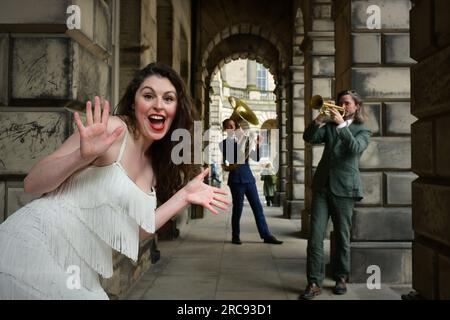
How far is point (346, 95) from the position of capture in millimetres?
4648

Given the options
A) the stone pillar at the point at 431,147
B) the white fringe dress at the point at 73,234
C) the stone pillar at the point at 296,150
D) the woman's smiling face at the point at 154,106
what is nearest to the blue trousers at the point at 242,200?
the stone pillar at the point at 296,150

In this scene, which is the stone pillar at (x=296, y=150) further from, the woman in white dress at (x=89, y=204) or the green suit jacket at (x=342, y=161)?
the woman in white dress at (x=89, y=204)

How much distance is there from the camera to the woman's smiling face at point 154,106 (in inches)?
77.5

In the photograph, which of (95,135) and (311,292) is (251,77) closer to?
(311,292)

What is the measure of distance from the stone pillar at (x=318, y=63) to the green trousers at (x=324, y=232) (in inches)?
150

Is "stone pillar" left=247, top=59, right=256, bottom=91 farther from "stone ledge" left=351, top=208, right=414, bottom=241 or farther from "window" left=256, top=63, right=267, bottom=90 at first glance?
"stone ledge" left=351, top=208, right=414, bottom=241

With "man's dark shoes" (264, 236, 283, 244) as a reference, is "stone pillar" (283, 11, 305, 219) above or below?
above

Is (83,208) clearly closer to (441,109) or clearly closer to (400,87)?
(441,109)

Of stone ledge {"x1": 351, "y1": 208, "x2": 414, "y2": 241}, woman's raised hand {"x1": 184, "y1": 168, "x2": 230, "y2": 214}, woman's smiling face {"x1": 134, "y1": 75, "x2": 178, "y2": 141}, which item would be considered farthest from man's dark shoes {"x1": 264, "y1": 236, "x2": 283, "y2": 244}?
woman's smiling face {"x1": 134, "y1": 75, "x2": 178, "y2": 141}

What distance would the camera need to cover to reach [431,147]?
2.70 meters

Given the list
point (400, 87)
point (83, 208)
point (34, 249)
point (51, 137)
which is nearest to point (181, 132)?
point (83, 208)

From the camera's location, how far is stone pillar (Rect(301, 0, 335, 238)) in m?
8.39

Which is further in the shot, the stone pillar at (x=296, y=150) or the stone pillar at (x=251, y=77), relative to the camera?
the stone pillar at (x=251, y=77)

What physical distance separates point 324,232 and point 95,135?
125 inches
